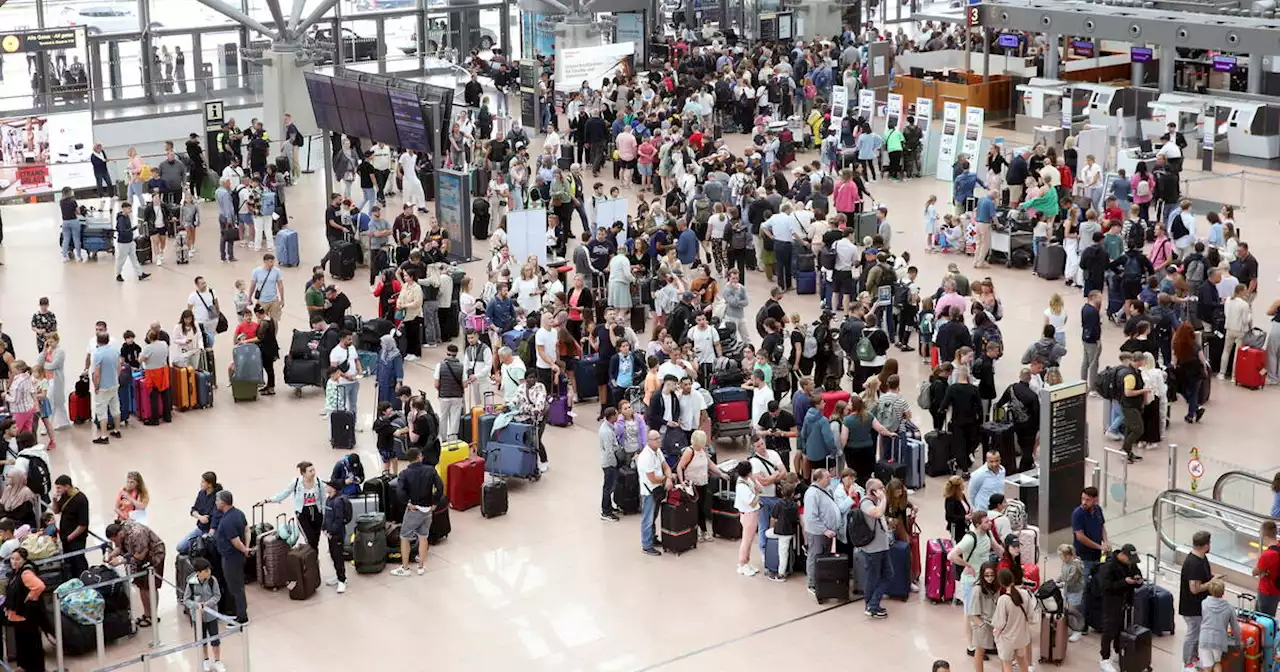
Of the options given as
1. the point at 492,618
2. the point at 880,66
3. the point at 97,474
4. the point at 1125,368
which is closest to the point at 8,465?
the point at 97,474

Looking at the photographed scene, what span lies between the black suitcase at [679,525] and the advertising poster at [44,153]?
68.4ft

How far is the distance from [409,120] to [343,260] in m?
3.22

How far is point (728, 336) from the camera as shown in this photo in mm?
20422

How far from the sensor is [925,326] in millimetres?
21875

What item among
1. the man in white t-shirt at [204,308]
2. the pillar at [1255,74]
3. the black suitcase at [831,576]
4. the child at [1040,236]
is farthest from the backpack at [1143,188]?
Answer: the black suitcase at [831,576]

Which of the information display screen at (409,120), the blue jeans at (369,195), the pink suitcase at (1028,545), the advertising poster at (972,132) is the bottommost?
the pink suitcase at (1028,545)

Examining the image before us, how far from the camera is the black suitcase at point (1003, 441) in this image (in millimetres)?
17422

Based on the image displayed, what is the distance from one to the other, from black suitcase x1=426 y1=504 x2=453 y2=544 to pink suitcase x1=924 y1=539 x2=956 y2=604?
180 inches

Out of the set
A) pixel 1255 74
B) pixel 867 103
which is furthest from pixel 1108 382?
pixel 1255 74

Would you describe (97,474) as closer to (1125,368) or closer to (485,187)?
(1125,368)

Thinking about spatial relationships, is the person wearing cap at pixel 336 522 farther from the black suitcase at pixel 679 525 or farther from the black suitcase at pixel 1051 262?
the black suitcase at pixel 1051 262

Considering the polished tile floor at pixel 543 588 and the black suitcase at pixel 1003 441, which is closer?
the polished tile floor at pixel 543 588

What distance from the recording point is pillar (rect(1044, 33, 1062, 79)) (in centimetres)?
4059

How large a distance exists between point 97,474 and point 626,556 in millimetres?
6095
